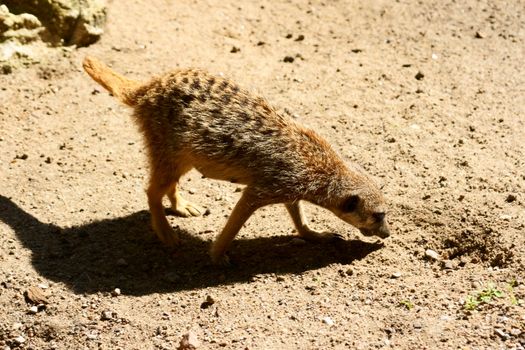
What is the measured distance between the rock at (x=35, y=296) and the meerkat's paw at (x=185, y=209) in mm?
1151

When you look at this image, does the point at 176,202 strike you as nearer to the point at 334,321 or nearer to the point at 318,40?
the point at 334,321

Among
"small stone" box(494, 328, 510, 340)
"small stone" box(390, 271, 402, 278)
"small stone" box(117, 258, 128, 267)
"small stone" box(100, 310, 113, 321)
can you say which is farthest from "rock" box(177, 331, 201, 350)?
"small stone" box(494, 328, 510, 340)

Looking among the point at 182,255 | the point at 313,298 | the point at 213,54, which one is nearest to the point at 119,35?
the point at 213,54

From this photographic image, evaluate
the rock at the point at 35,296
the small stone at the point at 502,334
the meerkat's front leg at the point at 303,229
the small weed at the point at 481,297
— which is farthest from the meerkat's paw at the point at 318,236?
the rock at the point at 35,296

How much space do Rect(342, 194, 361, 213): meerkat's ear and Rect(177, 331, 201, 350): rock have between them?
50.2 inches

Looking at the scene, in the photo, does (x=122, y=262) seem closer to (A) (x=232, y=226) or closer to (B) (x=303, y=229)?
(A) (x=232, y=226)

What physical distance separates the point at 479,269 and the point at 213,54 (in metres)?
3.34

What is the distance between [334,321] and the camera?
3.91m

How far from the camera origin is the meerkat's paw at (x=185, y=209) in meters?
5.04

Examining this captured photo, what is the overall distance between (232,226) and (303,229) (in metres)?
0.54

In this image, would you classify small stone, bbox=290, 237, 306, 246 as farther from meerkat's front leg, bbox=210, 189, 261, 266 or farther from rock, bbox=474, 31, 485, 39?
rock, bbox=474, 31, 485, 39

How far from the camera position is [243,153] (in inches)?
174

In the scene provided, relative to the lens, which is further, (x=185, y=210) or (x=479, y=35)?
(x=479, y=35)

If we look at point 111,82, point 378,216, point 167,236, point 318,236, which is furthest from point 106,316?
point 378,216
